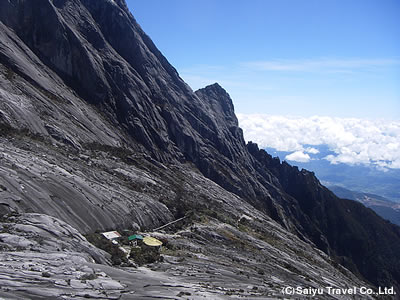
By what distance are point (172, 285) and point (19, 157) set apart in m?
37.6

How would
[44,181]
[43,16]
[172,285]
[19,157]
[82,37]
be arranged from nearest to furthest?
1. [172,285]
2. [44,181]
3. [19,157]
4. [43,16]
5. [82,37]

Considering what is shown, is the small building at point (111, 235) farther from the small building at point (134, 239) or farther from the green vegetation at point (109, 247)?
the small building at point (134, 239)

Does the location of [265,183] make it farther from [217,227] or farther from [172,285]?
[172,285]

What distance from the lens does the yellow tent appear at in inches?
2030

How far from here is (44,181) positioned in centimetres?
5103

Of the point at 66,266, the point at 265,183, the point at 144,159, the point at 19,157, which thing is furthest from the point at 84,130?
the point at 265,183

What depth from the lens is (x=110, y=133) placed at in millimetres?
106875

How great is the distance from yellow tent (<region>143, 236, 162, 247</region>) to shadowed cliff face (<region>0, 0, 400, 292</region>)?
24.3ft

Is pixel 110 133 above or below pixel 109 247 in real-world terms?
above

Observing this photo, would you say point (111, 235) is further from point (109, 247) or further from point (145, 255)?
point (145, 255)

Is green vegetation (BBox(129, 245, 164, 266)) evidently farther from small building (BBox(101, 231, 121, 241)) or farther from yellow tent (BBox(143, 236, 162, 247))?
small building (BBox(101, 231, 121, 241))

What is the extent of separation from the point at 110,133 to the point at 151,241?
204 feet

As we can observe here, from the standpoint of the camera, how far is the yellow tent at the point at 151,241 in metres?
51.6

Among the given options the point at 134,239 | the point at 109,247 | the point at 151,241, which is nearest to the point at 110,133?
the point at 134,239
